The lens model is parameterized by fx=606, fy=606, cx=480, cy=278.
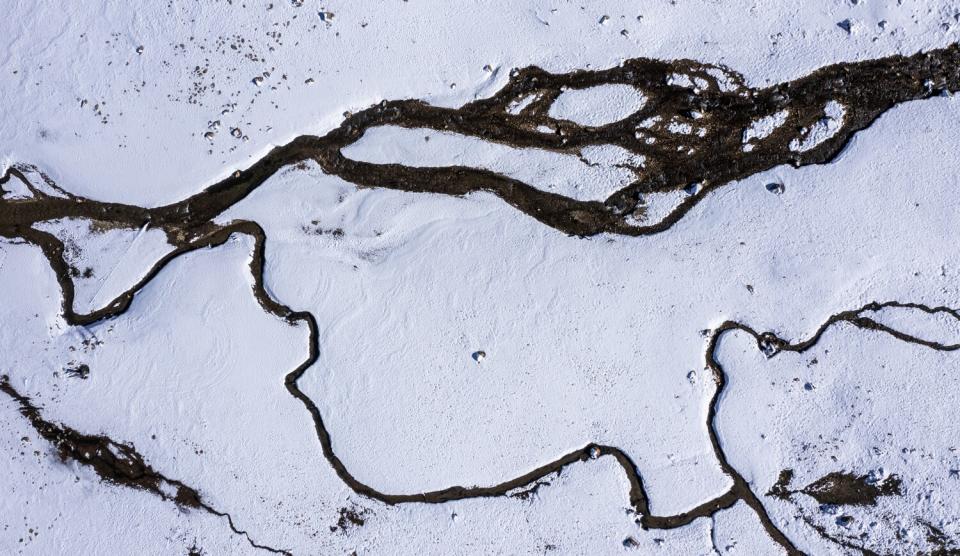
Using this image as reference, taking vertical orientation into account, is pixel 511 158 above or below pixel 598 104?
below

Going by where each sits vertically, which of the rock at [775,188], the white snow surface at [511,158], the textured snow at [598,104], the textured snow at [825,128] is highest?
the textured snow at [825,128]

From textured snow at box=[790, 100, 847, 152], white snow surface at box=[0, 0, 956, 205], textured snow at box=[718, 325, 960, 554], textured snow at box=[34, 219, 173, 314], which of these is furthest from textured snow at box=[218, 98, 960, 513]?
textured snow at box=[34, 219, 173, 314]

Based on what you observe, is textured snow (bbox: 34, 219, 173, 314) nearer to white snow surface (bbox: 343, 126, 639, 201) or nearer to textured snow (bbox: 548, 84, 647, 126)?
white snow surface (bbox: 343, 126, 639, 201)

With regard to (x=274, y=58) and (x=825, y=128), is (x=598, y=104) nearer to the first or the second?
(x=825, y=128)

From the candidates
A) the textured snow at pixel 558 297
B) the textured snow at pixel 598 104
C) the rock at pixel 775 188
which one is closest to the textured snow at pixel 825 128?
the textured snow at pixel 558 297

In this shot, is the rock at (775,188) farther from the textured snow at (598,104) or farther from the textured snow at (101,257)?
the textured snow at (101,257)

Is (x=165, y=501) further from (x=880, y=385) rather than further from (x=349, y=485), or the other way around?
(x=880, y=385)

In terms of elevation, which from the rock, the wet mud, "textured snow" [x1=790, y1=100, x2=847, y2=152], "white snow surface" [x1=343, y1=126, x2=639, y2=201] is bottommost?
the wet mud

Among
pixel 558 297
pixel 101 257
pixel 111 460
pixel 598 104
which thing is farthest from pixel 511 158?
pixel 111 460
